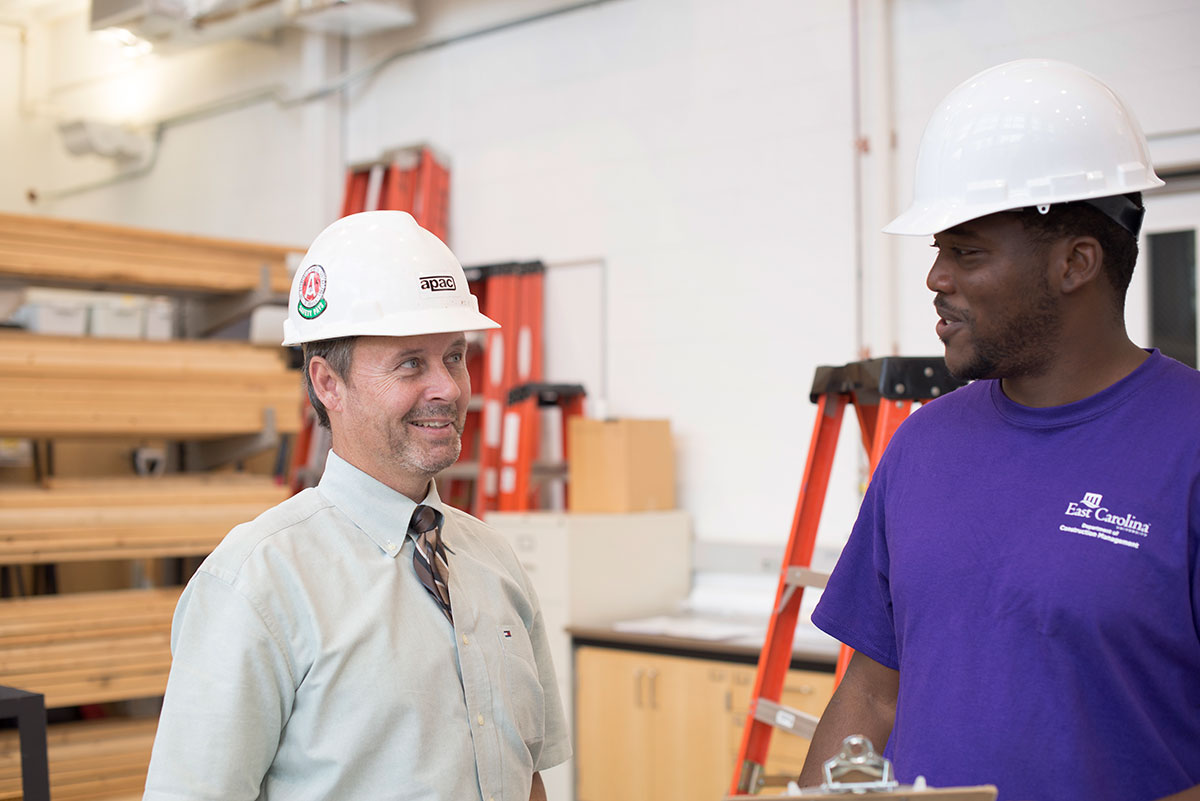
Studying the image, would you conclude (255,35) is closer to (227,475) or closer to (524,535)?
(227,475)

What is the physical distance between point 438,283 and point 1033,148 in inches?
33.6

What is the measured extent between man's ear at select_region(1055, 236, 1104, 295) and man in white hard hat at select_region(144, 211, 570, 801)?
2.75ft

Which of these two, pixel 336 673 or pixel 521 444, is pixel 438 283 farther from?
pixel 521 444

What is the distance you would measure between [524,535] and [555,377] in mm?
1230

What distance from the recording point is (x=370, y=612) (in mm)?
1562

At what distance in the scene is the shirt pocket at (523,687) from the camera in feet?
5.67

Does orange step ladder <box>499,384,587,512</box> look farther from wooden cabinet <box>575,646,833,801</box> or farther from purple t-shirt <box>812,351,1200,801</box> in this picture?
purple t-shirt <box>812,351,1200,801</box>

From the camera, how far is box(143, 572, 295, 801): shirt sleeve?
140 cm

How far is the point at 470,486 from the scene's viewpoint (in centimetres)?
591

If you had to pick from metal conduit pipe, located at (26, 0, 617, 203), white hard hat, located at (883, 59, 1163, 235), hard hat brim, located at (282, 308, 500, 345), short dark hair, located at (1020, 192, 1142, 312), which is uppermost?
metal conduit pipe, located at (26, 0, 617, 203)

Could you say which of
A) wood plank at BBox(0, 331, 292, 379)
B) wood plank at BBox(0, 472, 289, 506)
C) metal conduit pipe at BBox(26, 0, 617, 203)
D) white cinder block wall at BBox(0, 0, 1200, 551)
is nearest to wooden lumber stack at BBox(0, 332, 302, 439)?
wood plank at BBox(0, 331, 292, 379)

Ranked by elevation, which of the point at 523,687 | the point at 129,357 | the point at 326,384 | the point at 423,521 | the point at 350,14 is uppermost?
the point at 350,14

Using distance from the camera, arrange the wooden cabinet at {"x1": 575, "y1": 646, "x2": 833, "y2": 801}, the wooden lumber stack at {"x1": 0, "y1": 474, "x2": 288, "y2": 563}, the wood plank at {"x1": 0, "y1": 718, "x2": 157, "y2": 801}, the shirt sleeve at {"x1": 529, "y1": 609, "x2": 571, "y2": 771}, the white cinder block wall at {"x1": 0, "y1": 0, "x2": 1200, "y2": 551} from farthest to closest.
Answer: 1. the white cinder block wall at {"x1": 0, "y1": 0, "x2": 1200, "y2": 551}
2. the wooden cabinet at {"x1": 575, "y1": 646, "x2": 833, "y2": 801}
3. the wooden lumber stack at {"x1": 0, "y1": 474, "x2": 288, "y2": 563}
4. the wood plank at {"x1": 0, "y1": 718, "x2": 157, "y2": 801}
5. the shirt sleeve at {"x1": 529, "y1": 609, "x2": 571, "y2": 771}

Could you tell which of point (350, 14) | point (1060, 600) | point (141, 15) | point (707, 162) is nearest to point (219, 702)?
point (1060, 600)
